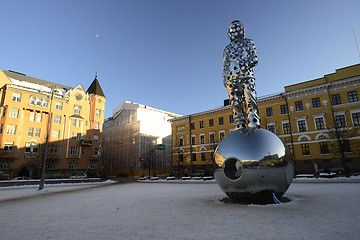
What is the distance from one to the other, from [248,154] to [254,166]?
1.57ft

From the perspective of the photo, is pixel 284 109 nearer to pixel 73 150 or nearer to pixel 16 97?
pixel 73 150

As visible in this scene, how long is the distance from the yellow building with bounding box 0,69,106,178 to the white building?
9.34m

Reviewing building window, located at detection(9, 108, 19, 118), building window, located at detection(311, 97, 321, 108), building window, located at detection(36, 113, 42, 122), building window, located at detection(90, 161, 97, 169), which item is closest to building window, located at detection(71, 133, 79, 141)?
building window, located at detection(90, 161, 97, 169)

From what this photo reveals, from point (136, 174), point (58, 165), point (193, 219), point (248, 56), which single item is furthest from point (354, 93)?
point (58, 165)

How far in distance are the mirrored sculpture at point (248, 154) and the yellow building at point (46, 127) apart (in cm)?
3399

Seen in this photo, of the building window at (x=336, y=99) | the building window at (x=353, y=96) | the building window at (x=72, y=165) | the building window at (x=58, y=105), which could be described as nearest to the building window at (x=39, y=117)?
the building window at (x=58, y=105)

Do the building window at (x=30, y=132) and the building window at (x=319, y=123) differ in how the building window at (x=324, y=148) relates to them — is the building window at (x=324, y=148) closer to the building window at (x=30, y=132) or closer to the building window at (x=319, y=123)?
the building window at (x=319, y=123)

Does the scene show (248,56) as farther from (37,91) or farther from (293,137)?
(37,91)

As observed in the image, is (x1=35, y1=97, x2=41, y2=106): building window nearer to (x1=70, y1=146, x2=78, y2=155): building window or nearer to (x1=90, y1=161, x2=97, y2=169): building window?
(x1=70, y1=146, x2=78, y2=155): building window

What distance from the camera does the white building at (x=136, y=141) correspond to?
180 ft

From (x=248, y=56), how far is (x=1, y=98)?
48.3m

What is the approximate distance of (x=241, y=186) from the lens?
7930 millimetres

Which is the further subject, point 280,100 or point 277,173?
point 280,100

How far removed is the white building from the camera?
54938 millimetres
